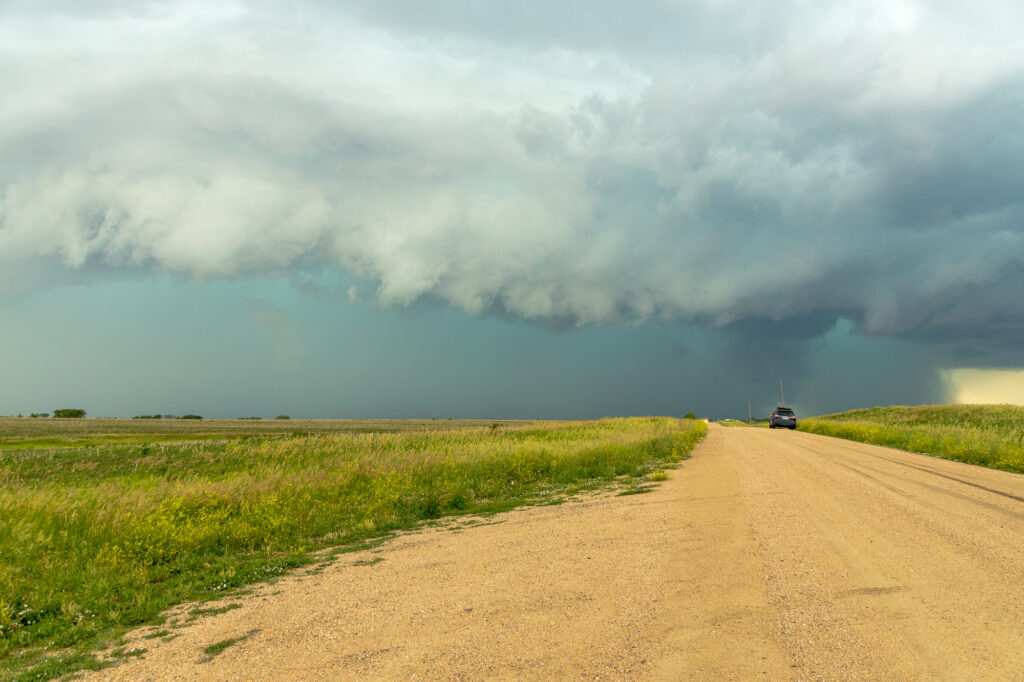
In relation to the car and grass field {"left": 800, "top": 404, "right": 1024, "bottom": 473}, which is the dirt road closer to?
grass field {"left": 800, "top": 404, "right": 1024, "bottom": 473}

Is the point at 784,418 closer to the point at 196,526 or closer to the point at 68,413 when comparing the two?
the point at 196,526

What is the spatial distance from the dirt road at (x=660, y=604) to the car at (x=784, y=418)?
47979 millimetres

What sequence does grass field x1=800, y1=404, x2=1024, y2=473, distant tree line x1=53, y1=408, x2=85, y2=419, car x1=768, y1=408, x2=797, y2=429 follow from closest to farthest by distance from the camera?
grass field x1=800, y1=404, x2=1024, y2=473 → car x1=768, y1=408, x2=797, y2=429 → distant tree line x1=53, y1=408, x2=85, y2=419

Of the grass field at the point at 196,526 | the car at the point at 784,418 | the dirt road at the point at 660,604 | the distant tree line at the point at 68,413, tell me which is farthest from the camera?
the distant tree line at the point at 68,413

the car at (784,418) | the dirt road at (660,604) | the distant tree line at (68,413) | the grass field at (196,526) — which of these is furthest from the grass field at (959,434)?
the distant tree line at (68,413)

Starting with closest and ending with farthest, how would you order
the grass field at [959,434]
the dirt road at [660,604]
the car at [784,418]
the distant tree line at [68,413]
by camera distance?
1. the dirt road at [660,604]
2. the grass field at [959,434]
3. the car at [784,418]
4. the distant tree line at [68,413]

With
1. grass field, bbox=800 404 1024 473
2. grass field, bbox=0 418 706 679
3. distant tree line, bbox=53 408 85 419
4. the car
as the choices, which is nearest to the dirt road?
grass field, bbox=0 418 706 679

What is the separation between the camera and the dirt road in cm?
540

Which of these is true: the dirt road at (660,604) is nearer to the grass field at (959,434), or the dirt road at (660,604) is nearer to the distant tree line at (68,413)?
the grass field at (959,434)

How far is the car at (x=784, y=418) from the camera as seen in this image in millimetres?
56344

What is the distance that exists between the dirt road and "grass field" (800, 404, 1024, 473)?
1164 centimetres

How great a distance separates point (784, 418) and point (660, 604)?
56832 mm

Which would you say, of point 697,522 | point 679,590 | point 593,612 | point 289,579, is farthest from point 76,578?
point 697,522

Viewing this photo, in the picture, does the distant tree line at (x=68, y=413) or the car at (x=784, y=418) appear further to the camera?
the distant tree line at (x=68, y=413)
